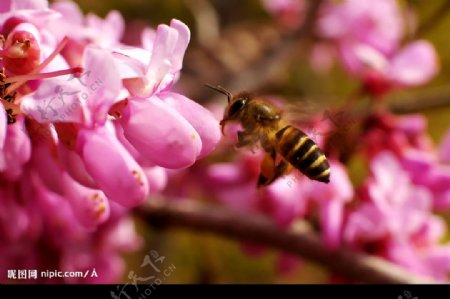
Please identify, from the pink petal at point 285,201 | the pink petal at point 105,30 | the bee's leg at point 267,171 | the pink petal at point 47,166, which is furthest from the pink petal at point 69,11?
the pink petal at point 285,201

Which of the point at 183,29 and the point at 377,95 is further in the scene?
the point at 377,95

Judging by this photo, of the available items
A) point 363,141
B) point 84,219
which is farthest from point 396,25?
point 84,219

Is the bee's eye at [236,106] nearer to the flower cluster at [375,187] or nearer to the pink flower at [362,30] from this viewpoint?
the flower cluster at [375,187]

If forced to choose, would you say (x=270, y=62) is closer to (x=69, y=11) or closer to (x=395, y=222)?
(x=395, y=222)

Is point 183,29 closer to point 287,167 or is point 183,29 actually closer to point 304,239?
point 287,167

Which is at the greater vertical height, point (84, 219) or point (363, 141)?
point (363, 141)

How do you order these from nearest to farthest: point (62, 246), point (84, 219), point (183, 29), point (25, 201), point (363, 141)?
point (183, 29), point (84, 219), point (25, 201), point (62, 246), point (363, 141)

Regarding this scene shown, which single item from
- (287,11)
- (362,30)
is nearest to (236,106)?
(362,30)
